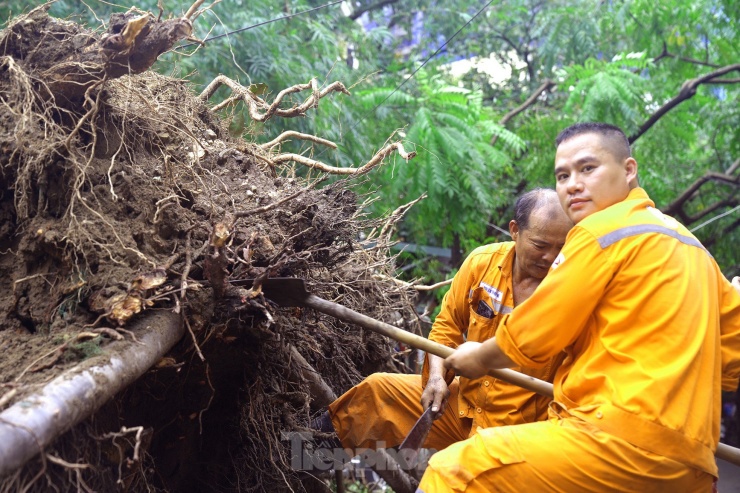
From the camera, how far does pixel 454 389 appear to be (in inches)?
147

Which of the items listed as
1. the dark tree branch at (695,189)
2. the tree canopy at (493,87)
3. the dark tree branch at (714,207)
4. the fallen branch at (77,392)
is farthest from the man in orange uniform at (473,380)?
the dark tree branch at (714,207)

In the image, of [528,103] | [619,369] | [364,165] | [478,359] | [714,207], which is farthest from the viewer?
[528,103]

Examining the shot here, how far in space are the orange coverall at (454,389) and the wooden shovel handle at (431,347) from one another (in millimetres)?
402

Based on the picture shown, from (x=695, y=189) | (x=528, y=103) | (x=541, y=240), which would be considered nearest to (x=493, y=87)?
(x=528, y=103)

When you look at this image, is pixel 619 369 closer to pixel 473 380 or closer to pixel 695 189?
pixel 473 380

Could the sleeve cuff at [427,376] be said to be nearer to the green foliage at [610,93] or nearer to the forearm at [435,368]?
the forearm at [435,368]

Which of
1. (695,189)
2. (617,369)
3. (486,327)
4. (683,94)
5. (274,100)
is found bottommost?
(695,189)

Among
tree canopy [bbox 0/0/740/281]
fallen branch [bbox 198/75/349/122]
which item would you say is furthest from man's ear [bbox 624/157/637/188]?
tree canopy [bbox 0/0/740/281]

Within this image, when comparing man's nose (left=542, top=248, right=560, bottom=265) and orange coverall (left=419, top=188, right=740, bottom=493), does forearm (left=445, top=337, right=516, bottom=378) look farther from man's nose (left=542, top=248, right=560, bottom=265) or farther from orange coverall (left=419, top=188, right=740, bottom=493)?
man's nose (left=542, top=248, right=560, bottom=265)

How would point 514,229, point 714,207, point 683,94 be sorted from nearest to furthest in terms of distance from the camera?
1. point 514,229
2. point 683,94
3. point 714,207

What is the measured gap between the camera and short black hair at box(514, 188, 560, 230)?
135 inches

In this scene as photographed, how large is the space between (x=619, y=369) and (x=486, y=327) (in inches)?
43.8

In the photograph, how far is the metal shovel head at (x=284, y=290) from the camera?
308cm

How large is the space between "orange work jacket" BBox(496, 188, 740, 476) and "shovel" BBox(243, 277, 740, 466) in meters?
0.40
